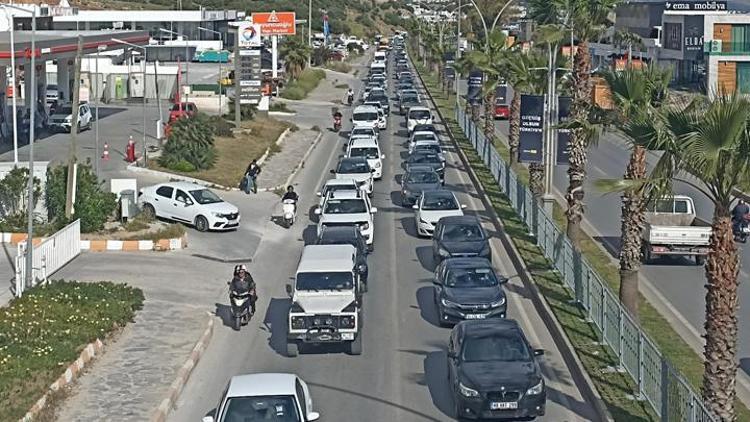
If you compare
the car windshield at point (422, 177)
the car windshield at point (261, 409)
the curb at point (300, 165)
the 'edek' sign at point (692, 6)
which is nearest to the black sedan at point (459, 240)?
the car windshield at point (422, 177)

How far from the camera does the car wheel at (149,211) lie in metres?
37.4

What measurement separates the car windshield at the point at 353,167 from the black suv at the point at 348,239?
1253cm

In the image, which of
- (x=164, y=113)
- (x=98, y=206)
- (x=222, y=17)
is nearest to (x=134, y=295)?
(x=98, y=206)

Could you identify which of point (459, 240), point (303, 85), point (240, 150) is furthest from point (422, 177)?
point (303, 85)

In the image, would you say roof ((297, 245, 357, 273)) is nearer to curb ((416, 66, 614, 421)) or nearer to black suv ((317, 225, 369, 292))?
black suv ((317, 225, 369, 292))

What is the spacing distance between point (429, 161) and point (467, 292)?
22.9 metres

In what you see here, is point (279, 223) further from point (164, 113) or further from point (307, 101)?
point (307, 101)

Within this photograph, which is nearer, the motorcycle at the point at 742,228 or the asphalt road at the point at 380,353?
the asphalt road at the point at 380,353

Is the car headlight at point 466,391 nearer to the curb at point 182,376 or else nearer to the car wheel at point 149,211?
the curb at point 182,376

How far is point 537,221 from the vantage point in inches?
1308

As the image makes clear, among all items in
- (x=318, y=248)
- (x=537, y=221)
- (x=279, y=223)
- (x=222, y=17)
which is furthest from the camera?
(x=222, y=17)

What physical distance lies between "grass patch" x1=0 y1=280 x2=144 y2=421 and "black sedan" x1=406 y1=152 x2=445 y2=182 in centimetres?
2015

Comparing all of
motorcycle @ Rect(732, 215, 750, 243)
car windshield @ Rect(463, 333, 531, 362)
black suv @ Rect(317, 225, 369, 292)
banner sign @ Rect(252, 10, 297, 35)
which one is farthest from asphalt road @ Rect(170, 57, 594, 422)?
banner sign @ Rect(252, 10, 297, 35)

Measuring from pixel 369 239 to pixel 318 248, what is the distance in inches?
290
